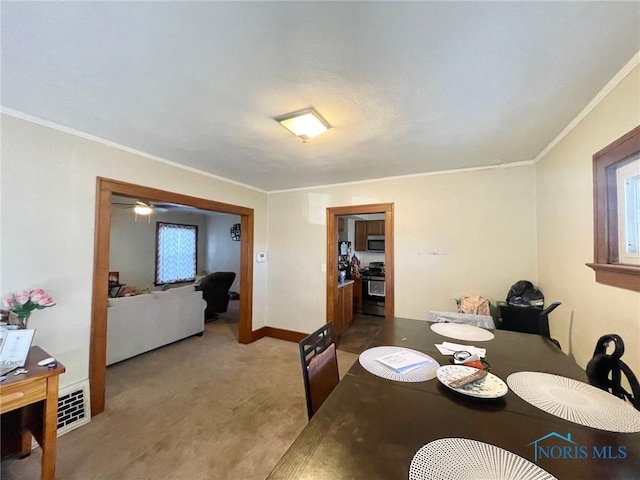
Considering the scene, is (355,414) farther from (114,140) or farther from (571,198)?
(114,140)

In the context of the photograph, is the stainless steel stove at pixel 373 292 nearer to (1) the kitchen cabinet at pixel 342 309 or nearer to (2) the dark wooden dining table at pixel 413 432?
(1) the kitchen cabinet at pixel 342 309

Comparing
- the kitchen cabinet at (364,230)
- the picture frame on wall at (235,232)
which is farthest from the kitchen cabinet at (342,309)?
the picture frame on wall at (235,232)

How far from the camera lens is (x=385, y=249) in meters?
3.39

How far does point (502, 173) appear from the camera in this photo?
2775 mm

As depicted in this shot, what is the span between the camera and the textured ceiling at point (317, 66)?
998 mm

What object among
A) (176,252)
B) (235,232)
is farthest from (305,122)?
(176,252)

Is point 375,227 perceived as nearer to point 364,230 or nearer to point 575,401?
point 364,230

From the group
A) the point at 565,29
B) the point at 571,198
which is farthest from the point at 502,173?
the point at 565,29

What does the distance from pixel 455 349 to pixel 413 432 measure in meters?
0.82

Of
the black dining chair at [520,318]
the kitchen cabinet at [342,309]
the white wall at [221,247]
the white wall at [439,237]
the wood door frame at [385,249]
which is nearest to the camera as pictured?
the black dining chair at [520,318]

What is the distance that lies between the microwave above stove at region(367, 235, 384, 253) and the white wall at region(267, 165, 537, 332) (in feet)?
8.98

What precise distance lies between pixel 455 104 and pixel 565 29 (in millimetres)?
582

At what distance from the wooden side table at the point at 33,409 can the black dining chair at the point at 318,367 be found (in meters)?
1.42

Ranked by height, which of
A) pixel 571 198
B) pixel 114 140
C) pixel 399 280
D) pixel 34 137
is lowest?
pixel 399 280
